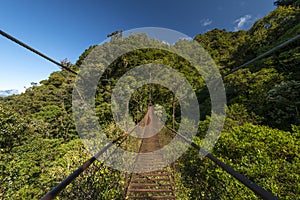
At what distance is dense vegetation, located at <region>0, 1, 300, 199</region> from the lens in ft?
5.83

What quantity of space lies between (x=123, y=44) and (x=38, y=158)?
10.7 meters

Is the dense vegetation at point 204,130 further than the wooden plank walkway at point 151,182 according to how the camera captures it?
No

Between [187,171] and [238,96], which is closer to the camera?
[187,171]

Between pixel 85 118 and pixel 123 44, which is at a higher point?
pixel 123 44

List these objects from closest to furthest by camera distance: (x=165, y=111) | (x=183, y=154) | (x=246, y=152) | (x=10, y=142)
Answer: (x=246, y=152), (x=183, y=154), (x=10, y=142), (x=165, y=111)

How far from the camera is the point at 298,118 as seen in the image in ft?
14.6

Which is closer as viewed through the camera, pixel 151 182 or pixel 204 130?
pixel 151 182

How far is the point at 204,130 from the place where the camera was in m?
4.27

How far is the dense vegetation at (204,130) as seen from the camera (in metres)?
1.78

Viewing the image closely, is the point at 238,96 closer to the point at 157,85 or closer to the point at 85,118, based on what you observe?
the point at 157,85

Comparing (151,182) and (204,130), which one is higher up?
(151,182)

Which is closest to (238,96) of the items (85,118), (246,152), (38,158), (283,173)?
(246,152)

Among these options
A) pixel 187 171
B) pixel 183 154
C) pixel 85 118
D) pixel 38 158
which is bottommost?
pixel 187 171

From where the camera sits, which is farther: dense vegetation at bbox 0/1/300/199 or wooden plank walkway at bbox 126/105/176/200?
wooden plank walkway at bbox 126/105/176/200
